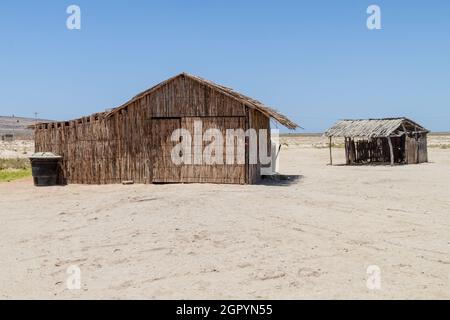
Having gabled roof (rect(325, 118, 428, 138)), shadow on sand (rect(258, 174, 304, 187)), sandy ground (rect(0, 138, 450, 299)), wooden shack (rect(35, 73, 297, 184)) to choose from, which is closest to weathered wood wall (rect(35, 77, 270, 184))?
wooden shack (rect(35, 73, 297, 184))

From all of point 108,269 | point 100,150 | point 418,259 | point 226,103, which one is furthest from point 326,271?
point 100,150

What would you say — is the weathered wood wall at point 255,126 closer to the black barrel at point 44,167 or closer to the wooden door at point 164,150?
the wooden door at point 164,150

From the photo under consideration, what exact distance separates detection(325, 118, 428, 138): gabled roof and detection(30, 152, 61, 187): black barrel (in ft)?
58.7

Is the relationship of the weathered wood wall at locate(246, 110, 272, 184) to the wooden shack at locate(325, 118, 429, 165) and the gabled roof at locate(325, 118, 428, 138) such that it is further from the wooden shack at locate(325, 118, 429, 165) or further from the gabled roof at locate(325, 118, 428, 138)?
the wooden shack at locate(325, 118, 429, 165)

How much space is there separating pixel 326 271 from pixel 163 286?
2.20 meters

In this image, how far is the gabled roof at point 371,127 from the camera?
1196 inches

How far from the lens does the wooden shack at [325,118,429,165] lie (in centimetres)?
3076

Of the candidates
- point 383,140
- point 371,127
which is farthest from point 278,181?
point 383,140

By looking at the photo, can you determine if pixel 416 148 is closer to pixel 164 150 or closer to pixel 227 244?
pixel 164 150

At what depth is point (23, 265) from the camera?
26.3ft

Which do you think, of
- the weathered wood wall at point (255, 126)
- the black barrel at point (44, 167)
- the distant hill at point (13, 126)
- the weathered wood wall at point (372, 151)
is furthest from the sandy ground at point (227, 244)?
the distant hill at point (13, 126)

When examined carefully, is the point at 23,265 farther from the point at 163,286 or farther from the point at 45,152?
the point at 45,152

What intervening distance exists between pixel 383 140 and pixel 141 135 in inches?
723

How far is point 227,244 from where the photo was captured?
29.5 feet
